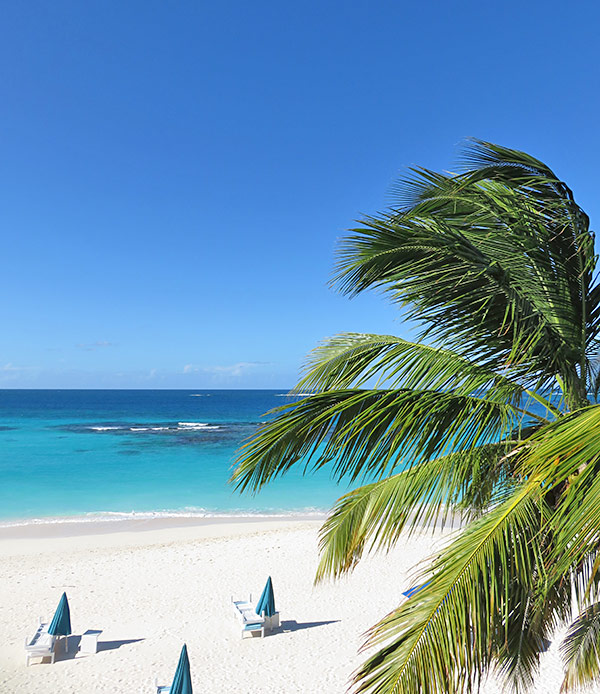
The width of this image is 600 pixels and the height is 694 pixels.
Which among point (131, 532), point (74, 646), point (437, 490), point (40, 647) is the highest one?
point (437, 490)

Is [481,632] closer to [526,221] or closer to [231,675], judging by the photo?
[526,221]

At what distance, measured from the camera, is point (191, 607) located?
1021cm

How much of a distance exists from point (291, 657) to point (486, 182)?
7.87 m

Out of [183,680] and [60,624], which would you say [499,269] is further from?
[60,624]

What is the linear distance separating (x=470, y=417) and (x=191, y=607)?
953 cm

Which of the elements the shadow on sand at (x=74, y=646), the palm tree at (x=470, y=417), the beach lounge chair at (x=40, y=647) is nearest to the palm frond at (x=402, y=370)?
the palm tree at (x=470, y=417)

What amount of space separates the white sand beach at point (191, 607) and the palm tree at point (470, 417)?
5.72 feet

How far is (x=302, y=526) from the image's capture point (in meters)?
18.1

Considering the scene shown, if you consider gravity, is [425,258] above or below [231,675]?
above

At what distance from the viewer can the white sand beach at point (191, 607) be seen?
7.57 m

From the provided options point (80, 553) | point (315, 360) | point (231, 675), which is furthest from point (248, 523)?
point (315, 360)

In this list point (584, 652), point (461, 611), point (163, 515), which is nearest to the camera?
point (461, 611)

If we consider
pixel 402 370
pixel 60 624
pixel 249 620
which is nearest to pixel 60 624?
pixel 60 624

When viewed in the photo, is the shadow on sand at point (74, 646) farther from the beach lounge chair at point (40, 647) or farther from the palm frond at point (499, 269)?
the palm frond at point (499, 269)
